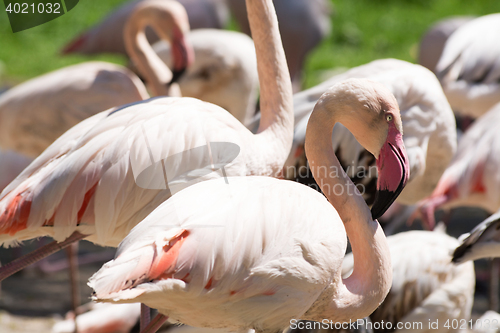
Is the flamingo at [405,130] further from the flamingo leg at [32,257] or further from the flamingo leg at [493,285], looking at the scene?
the flamingo leg at [32,257]

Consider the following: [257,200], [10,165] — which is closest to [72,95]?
[10,165]

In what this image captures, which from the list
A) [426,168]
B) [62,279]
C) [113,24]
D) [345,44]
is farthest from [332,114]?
[345,44]

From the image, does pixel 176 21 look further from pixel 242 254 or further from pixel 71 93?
pixel 242 254

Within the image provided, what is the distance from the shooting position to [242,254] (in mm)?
2096

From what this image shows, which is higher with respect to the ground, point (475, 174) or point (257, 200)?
point (257, 200)

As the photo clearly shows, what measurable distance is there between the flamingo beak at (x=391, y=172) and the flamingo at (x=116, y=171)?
0.59 meters

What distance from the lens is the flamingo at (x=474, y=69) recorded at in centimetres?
480

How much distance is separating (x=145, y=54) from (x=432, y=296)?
2.69 meters

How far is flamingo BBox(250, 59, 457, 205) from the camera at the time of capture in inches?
130

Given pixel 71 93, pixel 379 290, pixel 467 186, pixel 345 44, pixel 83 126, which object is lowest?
pixel 345 44

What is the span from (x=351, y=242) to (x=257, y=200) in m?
0.49

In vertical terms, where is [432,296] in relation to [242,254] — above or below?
below

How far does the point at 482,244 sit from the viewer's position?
2.61 meters

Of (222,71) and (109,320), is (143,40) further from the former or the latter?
(109,320)
